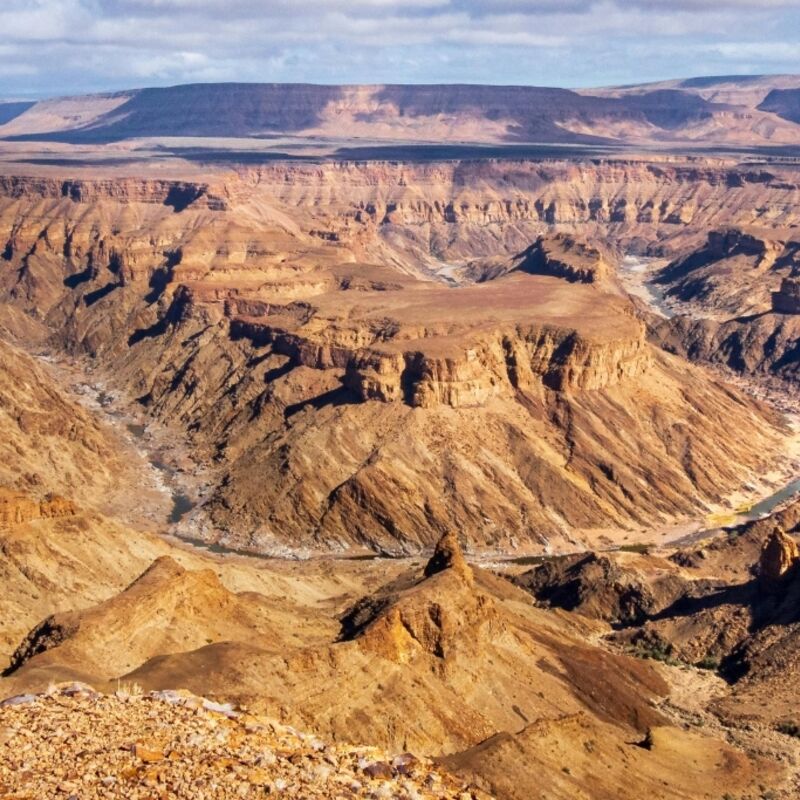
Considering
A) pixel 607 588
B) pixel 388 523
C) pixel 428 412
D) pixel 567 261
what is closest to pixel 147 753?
pixel 607 588

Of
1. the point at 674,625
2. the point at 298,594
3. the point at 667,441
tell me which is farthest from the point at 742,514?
the point at 298,594

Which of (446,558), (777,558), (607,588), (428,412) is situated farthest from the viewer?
(428,412)

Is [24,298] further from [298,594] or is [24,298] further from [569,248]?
[298,594]

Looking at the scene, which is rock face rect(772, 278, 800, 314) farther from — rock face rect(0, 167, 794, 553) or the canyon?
rock face rect(0, 167, 794, 553)

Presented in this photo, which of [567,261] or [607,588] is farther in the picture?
[567,261]

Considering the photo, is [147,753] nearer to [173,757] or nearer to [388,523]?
[173,757]

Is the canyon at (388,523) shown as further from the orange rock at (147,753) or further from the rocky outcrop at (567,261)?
the rocky outcrop at (567,261)
